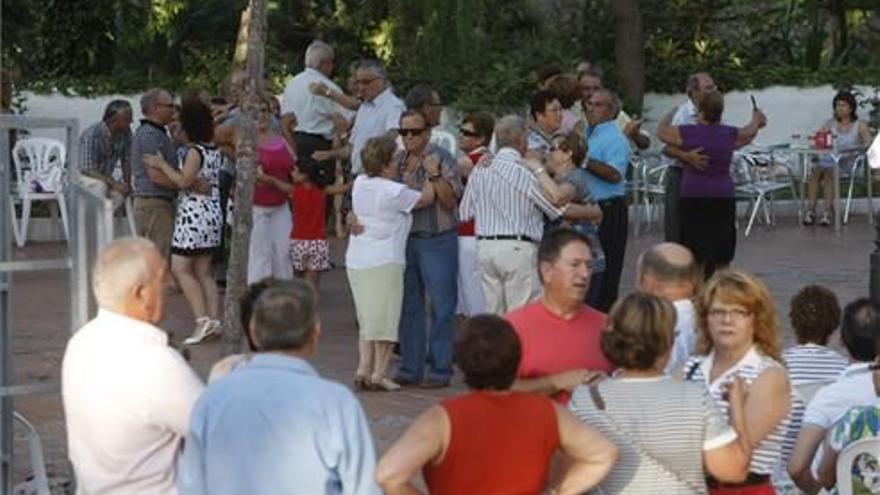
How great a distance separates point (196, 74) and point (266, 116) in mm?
15466

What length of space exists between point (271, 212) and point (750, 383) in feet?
26.9

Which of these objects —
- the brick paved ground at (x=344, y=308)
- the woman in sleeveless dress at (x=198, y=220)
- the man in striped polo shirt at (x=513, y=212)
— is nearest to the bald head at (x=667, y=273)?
the brick paved ground at (x=344, y=308)

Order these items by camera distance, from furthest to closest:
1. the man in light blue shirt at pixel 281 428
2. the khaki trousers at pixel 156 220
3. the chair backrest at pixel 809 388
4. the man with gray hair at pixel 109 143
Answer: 1. the man with gray hair at pixel 109 143
2. the khaki trousers at pixel 156 220
3. the chair backrest at pixel 809 388
4. the man in light blue shirt at pixel 281 428

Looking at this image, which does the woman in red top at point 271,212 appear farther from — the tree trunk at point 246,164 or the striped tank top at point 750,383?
the striped tank top at point 750,383

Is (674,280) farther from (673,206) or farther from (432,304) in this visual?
(673,206)

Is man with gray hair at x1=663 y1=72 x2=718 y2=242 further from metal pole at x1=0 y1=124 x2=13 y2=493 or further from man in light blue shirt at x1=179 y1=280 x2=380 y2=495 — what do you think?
man in light blue shirt at x1=179 y1=280 x2=380 y2=495

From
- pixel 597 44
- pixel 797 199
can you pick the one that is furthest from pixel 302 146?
pixel 597 44

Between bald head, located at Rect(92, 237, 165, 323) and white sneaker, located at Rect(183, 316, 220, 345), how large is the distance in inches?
314

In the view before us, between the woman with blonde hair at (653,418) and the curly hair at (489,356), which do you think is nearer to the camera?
the curly hair at (489,356)

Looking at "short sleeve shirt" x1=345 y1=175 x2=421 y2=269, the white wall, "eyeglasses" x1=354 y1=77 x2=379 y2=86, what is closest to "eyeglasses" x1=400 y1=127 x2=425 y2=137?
"short sleeve shirt" x1=345 y1=175 x2=421 y2=269

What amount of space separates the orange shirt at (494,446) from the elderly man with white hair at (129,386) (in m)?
0.83

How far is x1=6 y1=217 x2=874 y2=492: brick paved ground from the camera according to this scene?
39.0 feet

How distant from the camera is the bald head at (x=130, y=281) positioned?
647 cm

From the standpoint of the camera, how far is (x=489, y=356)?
604 cm
